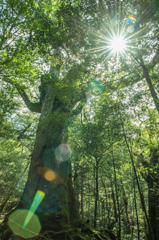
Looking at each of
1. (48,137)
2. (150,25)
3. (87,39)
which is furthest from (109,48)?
(48,137)

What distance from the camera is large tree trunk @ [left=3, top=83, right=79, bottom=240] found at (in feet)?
14.6

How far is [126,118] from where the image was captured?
16.9ft

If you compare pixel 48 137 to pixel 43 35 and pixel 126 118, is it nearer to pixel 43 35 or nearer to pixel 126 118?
pixel 126 118

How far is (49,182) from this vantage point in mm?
5344

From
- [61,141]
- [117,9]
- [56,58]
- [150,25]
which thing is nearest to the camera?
[150,25]

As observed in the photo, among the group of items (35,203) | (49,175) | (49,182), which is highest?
(49,175)

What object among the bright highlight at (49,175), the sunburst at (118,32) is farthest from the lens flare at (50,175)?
the sunburst at (118,32)

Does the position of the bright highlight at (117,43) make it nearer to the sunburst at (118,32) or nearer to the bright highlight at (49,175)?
the sunburst at (118,32)

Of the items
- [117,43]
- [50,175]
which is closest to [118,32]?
[117,43]

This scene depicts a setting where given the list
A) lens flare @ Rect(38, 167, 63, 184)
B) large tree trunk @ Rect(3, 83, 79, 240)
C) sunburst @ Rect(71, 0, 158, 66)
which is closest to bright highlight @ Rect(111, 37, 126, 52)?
sunburst @ Rect(71, 0, 158, 66)

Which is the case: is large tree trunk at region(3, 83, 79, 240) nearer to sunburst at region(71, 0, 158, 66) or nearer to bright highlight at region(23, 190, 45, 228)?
bright highlight at region(23, 190, 45, 228)

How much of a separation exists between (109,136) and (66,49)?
13.4 ft

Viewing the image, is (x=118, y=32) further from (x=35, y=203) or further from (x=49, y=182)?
(x=35, y=203)

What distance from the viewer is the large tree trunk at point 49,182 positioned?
4.45 m
